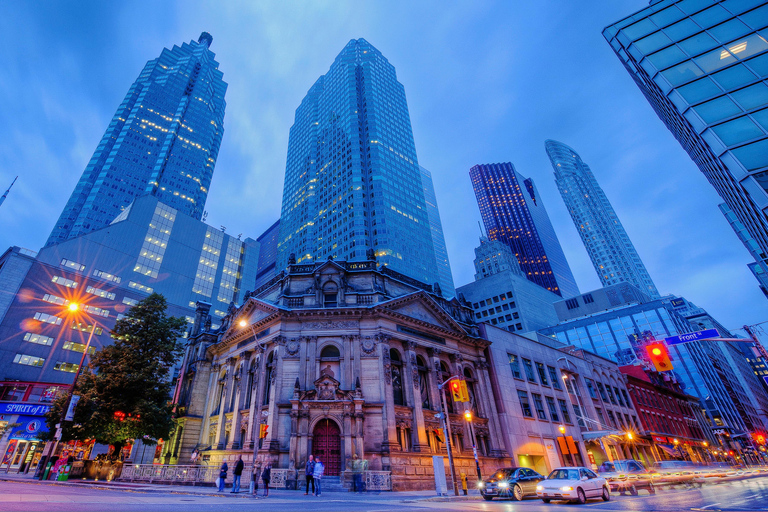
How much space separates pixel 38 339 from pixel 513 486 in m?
71.7

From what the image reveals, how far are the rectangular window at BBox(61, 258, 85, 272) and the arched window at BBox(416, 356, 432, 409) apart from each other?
74413mm

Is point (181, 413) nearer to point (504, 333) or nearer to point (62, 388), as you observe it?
point (62, 388)

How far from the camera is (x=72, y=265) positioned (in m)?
73.7

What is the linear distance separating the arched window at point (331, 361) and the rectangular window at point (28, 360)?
52.6m

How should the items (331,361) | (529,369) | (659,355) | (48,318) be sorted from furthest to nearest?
(48,318) < (529,369) < (331,361) < (659,355)

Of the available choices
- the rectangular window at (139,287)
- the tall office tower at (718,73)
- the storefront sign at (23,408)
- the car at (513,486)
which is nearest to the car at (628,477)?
the car at (513,486)

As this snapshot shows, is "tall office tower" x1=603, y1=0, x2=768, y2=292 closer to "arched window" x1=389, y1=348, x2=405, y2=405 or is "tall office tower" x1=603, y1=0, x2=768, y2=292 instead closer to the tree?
"arched window" x1=389, y1=348, x2=405, y2=405

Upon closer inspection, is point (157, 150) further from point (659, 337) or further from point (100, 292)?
point (659, 337)

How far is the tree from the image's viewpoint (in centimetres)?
2912

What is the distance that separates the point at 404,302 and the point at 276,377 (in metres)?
13.8

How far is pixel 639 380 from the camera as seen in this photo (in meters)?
60.2

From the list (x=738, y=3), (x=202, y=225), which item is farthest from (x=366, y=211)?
(x=738, y=3)

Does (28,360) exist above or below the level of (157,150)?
below

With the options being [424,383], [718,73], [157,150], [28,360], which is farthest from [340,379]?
[157,150]
